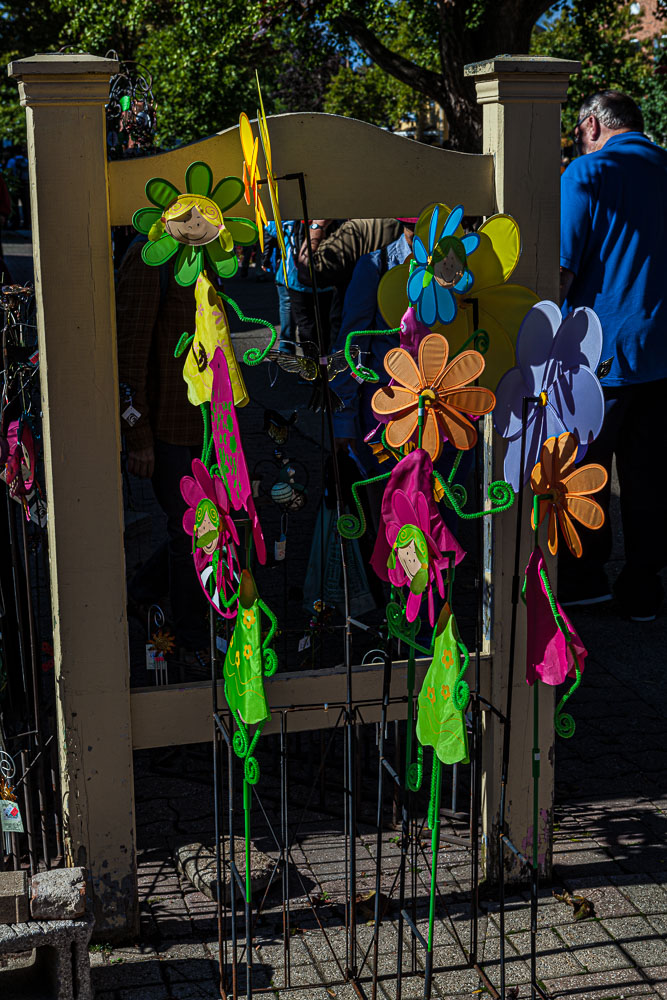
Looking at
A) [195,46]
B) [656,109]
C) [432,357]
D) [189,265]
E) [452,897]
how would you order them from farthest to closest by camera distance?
[656,109] < [195,46] < [452,897] < [189,265] < [432,357]

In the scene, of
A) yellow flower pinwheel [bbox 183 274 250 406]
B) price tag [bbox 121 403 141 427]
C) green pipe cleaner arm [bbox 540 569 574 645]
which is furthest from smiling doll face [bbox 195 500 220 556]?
price tag [bbox 121 403 141 427]

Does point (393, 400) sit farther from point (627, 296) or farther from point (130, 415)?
point (627, 296)

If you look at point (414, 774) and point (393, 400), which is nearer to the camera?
point (393, 400)

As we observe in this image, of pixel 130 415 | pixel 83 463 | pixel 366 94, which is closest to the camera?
pixel 83 463

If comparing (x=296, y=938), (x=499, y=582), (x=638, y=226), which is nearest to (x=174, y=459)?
(x=499, y=582)

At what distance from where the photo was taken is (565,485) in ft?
8.26

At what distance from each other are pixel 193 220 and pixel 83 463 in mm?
664

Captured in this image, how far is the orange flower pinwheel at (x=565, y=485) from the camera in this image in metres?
2.48

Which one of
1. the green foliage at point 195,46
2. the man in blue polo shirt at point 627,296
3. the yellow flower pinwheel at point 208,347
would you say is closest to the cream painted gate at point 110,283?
the yellow flower pinwheel at point 208,347

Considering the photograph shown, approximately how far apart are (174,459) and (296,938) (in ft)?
6.05

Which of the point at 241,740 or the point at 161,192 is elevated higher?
the point at 161,192

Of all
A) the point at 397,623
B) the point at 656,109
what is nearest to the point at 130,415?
the point at 397,623

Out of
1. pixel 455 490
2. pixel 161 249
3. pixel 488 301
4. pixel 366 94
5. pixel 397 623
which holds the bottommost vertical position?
pixel 397 623

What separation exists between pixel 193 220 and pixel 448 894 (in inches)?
78.1
